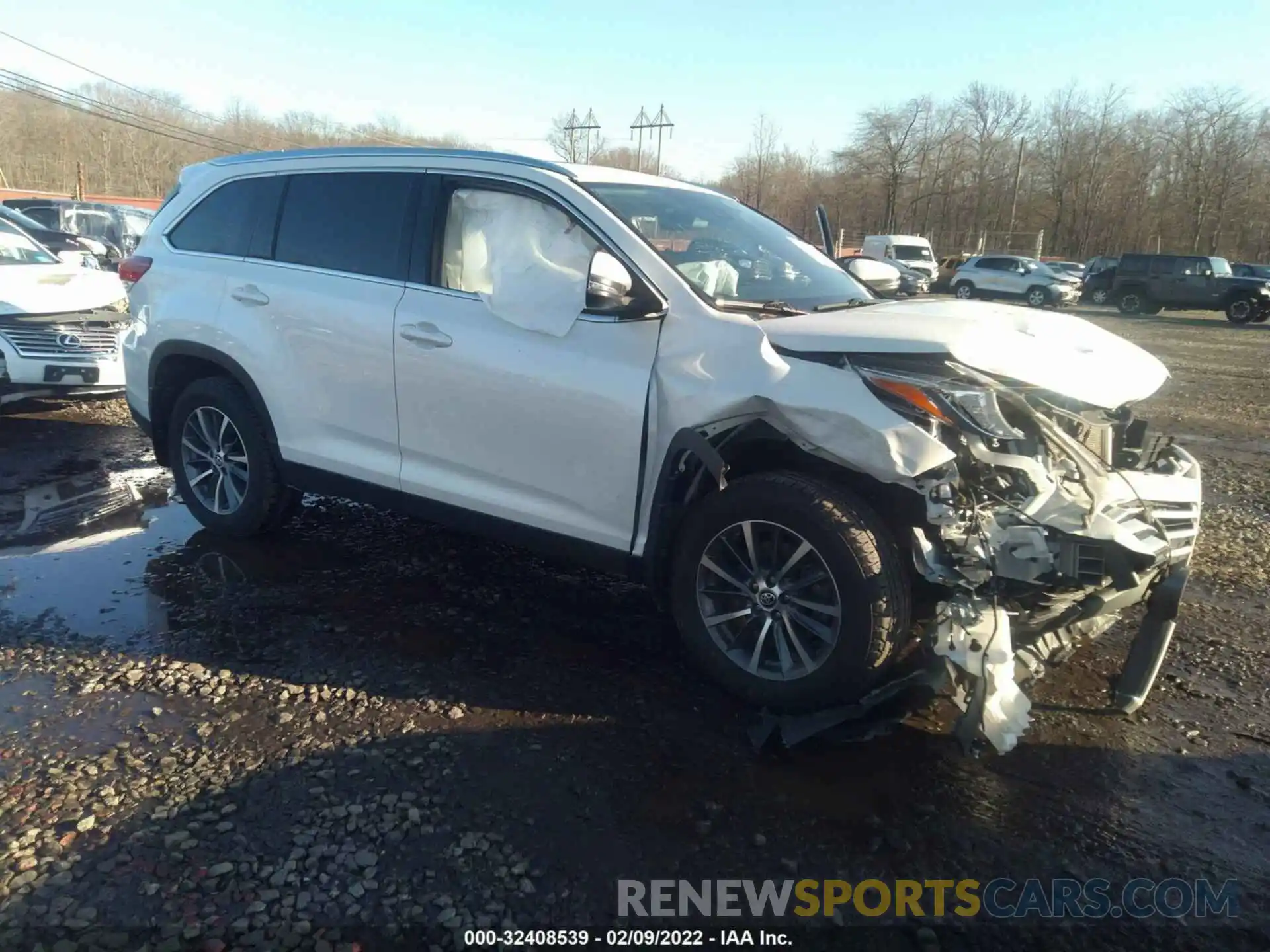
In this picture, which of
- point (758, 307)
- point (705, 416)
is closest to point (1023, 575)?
point (705, 416)

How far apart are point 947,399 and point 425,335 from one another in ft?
7.22

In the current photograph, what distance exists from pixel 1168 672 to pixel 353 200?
425 centimetres

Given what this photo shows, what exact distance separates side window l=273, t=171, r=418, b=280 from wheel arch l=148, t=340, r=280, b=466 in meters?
0.64

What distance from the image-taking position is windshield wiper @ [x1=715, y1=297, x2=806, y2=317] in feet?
11.4

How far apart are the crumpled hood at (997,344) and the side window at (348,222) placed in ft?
6.21

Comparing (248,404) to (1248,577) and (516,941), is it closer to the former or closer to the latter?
(516,941)

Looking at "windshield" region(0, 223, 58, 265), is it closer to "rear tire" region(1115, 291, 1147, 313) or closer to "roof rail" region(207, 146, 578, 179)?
"roof rail" region(207, 146, 578, 179)

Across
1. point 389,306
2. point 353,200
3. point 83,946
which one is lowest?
point 83,946

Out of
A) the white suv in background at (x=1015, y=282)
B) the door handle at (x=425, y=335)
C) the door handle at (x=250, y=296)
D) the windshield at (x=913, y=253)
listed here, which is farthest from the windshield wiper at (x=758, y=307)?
the windshield at (x=913, y=253)

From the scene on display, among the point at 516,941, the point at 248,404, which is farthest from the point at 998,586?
the point at 248,404

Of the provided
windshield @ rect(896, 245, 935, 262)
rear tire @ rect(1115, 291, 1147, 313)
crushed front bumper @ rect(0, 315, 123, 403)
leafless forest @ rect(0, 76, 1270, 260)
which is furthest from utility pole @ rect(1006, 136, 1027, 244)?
crushed front bumper @ rect(0, 315, 123, 403)

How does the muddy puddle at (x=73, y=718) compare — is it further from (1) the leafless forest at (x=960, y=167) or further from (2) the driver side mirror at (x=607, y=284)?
(1) the leafless forest at (x=960, y=167)

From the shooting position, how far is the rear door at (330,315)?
411 cm

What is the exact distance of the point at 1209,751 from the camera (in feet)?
10.3
